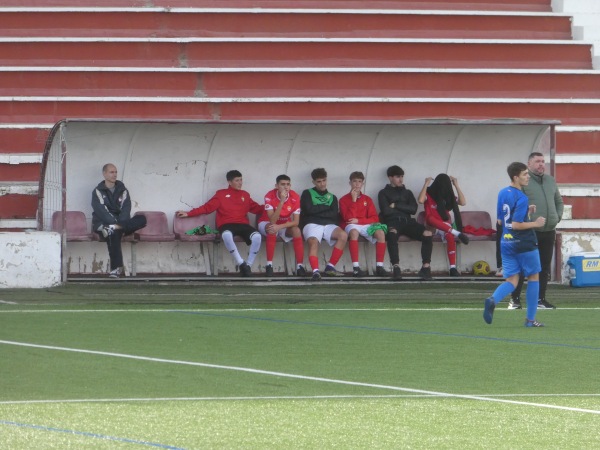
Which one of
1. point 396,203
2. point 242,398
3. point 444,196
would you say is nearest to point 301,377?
point 242,398

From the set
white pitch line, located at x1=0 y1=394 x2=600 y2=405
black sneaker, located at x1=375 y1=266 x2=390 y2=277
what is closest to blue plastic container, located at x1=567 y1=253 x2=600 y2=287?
black sneaker, located at x1=375 y1=266 x2=390 y2=277

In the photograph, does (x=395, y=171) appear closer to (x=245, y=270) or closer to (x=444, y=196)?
(x=444, y=196)

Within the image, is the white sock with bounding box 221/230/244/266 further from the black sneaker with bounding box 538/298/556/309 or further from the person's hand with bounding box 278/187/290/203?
the black sneaker with bounding box 538/298/556/309

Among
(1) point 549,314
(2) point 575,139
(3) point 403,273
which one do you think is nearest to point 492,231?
(3) point 403,273

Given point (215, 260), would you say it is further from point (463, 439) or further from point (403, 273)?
point (463, 439)

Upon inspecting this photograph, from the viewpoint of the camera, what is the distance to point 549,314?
45.8ft

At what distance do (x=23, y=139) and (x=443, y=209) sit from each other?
250 inches

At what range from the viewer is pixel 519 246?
12.6 meters

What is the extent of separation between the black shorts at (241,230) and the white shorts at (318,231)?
2.26 feet

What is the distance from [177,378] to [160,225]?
32.4 ft

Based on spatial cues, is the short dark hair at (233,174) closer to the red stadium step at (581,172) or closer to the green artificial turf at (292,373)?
the green artificial turf at (292,373)

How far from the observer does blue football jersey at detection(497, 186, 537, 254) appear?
12.6 m

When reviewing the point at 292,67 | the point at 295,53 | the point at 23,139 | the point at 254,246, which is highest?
the point at 295,53

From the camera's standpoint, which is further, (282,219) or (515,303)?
(282,219)
